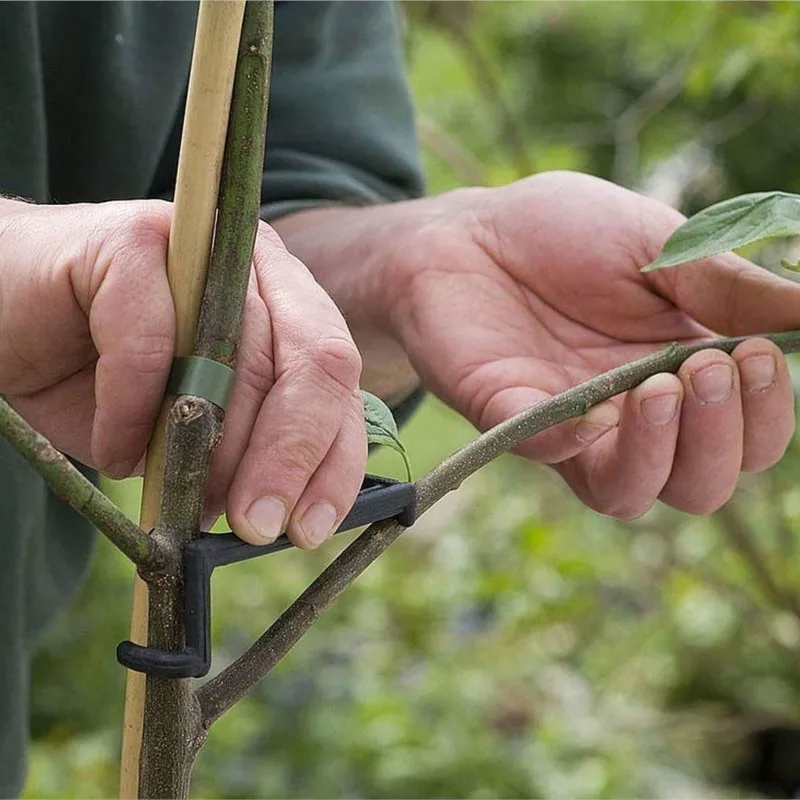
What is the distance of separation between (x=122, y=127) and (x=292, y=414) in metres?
0.37

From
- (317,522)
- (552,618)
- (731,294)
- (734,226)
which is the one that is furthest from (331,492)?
(552,618)

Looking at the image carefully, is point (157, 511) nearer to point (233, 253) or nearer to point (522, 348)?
point (233, 253)

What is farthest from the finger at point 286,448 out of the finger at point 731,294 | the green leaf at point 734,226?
the finger at point 731,294

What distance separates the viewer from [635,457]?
1.80ft

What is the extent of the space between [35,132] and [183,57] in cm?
10

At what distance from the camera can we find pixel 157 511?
1.06 feet

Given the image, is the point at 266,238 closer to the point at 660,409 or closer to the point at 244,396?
the point at 244,396

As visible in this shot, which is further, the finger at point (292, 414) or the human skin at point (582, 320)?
the human skin at point (582, 320)

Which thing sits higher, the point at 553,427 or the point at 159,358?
the point at 159,358

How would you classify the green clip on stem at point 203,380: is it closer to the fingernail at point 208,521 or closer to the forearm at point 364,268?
the fingernail at point 208,521

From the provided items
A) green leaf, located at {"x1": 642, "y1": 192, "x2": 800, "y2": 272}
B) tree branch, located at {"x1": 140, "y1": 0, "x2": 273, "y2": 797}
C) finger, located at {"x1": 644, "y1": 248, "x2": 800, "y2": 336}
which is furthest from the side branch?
finger, located at {"x1": 644, "y1": 248, "x2": 800, "y2": 336}

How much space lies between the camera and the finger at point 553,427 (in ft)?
1.67

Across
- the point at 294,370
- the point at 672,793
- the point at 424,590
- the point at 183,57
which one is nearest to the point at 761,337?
the point at 294,370

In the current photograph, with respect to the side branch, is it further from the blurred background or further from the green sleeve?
the blurred background
